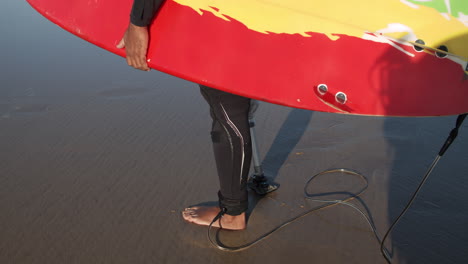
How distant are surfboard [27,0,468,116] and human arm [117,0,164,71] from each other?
4cm

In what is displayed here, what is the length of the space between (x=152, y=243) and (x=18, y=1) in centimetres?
425

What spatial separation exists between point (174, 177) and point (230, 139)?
1.96ft

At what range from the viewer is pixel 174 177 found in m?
2.20

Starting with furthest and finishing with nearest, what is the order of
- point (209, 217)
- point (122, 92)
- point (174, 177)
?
point (122, 92), point (174, 177), point (209, 217)

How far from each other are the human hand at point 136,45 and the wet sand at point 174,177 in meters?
0.70

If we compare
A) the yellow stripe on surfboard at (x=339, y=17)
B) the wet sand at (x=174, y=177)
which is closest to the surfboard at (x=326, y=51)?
the yellow stripe on surfboard at (x=339, y=17)

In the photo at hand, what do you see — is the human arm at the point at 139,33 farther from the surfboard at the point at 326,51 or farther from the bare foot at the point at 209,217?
the bare foot at the point at 209,217

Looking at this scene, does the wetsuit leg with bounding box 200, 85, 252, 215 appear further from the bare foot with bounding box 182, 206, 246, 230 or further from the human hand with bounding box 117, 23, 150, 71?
the human hand with bounding box 117, 23, 150, 71

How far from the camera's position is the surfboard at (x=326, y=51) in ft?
5.37

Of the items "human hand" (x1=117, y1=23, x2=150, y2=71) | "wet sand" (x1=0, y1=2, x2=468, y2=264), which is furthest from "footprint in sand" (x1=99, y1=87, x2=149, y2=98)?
"human hand" (x1=117, y1=23, x2=150, y2=71)

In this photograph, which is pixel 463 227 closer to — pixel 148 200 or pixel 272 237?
pixel 272 237

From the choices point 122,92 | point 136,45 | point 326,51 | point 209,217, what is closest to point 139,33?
point 136,45

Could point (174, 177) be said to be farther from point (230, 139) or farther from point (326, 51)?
point (326, 51)

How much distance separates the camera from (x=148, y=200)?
2.04 metres
